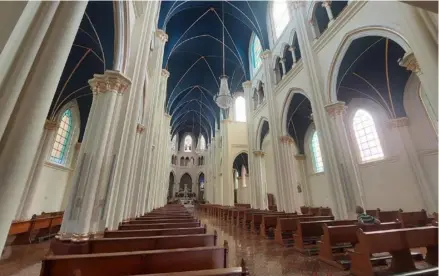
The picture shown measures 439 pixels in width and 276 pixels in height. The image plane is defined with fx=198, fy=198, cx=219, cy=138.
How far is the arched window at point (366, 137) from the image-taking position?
11406 mm

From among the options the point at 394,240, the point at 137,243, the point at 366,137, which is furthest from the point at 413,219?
the point at 137,243

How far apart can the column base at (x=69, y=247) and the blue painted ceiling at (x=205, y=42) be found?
12.0 meters

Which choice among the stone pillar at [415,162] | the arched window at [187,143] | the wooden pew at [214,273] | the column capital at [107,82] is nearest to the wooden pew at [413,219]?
the stone pillar at [415,162]

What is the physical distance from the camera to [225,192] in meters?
19.4

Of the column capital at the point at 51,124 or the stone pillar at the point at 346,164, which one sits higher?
the column capital at the point at 51,124

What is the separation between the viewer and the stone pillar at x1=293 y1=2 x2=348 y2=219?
720cm

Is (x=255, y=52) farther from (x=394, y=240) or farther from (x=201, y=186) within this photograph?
(x=201, y=186)

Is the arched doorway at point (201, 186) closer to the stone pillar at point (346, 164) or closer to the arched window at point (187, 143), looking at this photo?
the arched window at point (187, 143)

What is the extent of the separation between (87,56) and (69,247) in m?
9.00

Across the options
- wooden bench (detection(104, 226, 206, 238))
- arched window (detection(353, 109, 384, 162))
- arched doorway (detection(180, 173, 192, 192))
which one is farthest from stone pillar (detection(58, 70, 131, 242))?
arched doorway (detection(180, 173, 192, 192))

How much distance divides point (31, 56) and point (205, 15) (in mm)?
17530

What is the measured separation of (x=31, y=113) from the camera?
1732 millimetres

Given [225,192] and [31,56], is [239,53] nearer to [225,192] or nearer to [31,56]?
[225,192]

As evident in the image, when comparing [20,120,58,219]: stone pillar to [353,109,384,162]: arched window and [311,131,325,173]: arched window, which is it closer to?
[311,131,325,173]: arched window
